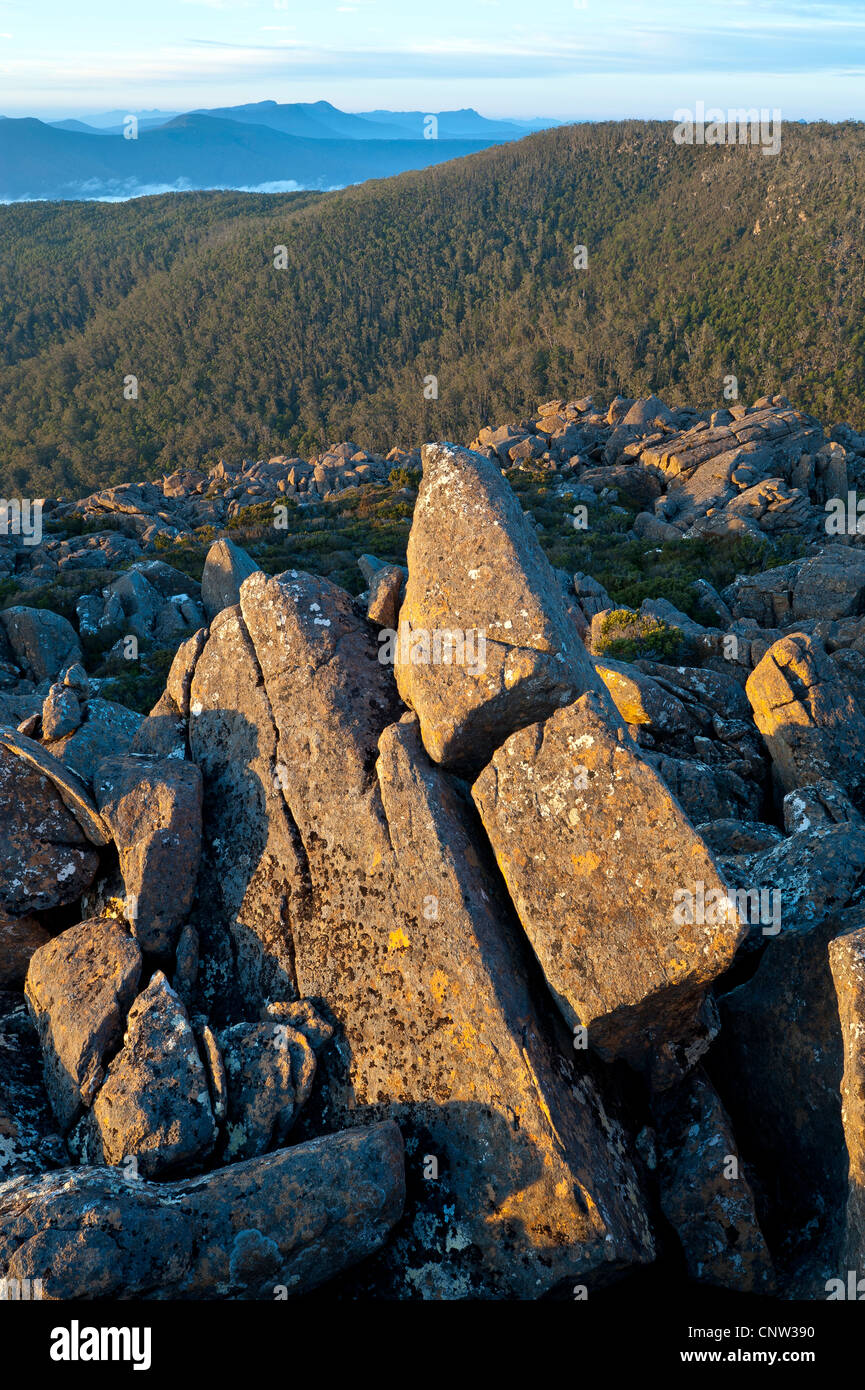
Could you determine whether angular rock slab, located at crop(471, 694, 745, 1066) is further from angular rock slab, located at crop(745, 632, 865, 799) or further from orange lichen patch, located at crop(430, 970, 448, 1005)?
angular rock slab, located at crop(745, 632, 865, 799)

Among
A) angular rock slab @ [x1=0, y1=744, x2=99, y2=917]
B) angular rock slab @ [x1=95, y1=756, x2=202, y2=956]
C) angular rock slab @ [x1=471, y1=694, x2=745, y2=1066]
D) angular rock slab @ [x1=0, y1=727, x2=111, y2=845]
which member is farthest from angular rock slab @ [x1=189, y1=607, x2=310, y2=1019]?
angular rock slab @ [x1=471, y1=694, x2=745, y2=1066]

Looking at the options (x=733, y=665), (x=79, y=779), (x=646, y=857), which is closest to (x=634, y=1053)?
(x=646, y=857)

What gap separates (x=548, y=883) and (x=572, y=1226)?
3220 mm

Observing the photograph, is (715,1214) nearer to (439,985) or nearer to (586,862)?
(439,985)

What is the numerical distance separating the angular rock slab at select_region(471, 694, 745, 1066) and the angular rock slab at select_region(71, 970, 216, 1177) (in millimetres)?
3879

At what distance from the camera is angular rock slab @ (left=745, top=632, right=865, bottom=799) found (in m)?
15.2

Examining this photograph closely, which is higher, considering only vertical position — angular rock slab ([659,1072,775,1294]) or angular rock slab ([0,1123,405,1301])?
angular rock slab ([0,1123,405,1301])

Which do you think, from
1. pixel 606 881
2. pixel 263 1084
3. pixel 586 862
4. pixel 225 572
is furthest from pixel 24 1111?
pixel 225 572

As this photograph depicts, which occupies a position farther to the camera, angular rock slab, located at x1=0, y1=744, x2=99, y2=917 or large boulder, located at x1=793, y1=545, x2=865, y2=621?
large boulder, located at x1=793, y1=545, x2=865, y2=621

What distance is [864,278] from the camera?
166625mm

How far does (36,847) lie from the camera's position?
10422 mm

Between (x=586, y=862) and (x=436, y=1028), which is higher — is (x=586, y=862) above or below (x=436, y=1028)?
above

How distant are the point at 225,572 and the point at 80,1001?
17.0 metres
